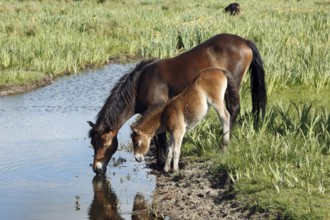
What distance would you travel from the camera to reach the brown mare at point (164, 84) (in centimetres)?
932

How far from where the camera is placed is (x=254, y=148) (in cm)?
883

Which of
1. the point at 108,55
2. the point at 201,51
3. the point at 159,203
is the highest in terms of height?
the point at 201,51

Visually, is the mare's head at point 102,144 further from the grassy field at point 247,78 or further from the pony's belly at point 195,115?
the grassy field at point 247,78

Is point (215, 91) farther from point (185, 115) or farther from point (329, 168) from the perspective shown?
point (329, 168)

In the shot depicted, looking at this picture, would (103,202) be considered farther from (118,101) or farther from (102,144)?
(118,101)

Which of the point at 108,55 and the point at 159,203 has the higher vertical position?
the point at 159,203

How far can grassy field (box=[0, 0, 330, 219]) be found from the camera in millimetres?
7668

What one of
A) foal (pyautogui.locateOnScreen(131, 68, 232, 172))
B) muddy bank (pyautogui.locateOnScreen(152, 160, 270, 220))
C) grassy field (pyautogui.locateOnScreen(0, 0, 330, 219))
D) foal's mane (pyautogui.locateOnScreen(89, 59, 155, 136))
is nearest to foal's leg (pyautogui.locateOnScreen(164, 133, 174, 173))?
foal (pyautogui.locateOnScreen(131, 68, 232, 172))

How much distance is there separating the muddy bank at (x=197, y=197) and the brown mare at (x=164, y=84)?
33.6 inches

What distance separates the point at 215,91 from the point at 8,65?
1047 centimetres

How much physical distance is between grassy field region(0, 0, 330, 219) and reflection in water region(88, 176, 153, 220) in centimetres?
103

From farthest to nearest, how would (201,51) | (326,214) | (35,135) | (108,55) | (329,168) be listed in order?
(108,55)
(35,135)
(201,51)
(329,168)
(326,214)

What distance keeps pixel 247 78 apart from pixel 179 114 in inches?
196

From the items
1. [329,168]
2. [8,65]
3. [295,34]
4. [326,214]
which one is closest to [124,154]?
[329,168]
